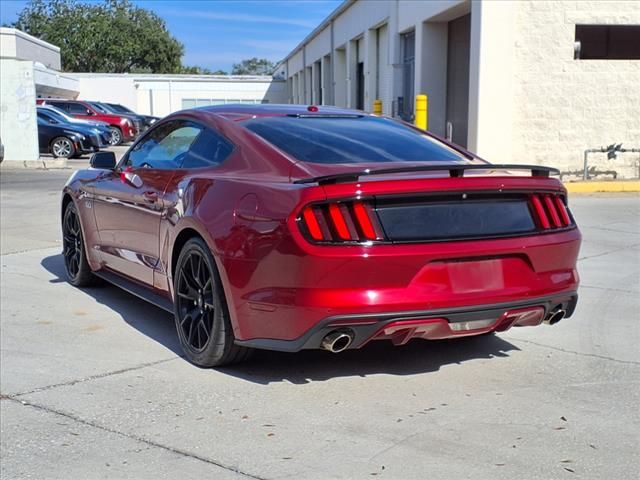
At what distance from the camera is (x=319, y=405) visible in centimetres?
393

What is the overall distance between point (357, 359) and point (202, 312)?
1020 millimetres

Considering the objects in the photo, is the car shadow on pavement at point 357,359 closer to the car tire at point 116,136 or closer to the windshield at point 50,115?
the windshield at point 50,115

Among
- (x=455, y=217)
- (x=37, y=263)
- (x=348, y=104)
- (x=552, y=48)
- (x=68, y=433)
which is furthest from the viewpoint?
(x=348, y=104)

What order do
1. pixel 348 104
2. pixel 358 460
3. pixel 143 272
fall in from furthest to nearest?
pixel 348 104
pixel 143 272
pixel 358 460

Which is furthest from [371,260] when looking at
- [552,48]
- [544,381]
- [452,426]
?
[552,48]

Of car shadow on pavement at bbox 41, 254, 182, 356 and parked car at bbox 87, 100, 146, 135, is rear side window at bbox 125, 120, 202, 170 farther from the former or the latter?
parked car at bbox 87, 100, 146, 135

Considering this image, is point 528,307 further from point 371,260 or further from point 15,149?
point 15,149

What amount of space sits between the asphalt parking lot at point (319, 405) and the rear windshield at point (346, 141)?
127 centimetres

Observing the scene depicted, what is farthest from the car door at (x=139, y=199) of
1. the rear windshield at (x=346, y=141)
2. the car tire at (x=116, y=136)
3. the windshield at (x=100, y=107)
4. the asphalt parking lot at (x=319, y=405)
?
the windshield at (x=100, y=107)

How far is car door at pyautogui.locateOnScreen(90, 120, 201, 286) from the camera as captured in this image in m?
5.07

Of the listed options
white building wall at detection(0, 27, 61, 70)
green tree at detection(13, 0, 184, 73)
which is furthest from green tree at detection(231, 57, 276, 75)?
white building wall at detection(0, 27, 61, 70)

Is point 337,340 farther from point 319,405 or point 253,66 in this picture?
point 253,66

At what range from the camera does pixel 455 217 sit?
12.9ft

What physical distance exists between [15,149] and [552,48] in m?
14.2
